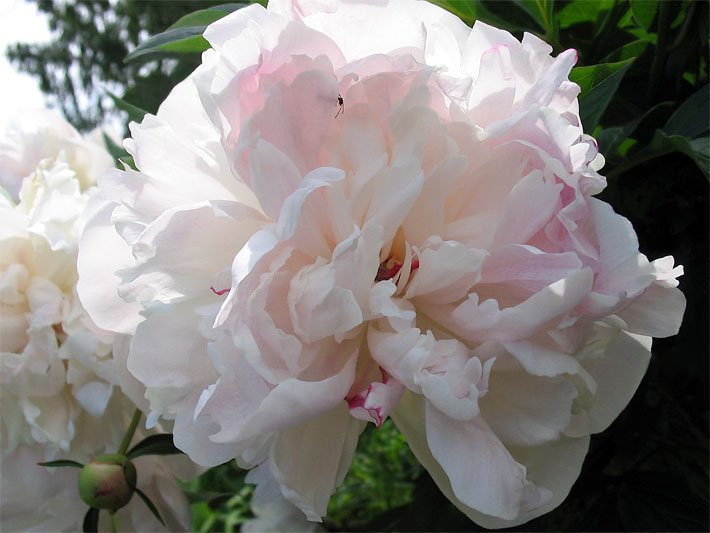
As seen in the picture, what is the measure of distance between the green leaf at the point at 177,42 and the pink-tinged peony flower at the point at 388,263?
0.13 m

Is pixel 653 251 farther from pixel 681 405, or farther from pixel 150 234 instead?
pixel 150 234

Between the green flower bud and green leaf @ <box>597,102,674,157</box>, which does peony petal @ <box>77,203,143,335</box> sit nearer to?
the green flower bud

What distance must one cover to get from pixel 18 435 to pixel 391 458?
32.1 inches

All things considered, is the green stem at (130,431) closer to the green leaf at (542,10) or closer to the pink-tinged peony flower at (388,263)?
the pink-tinged peony flower at (388,263)

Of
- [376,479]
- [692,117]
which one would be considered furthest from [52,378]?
[376,479]

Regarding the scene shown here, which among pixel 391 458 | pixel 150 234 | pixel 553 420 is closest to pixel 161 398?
pixel 150 234

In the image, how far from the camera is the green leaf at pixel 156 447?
0.60 m

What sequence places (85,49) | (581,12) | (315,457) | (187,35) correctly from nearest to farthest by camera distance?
(315,457) → (187,35) → (581,12) → (85,49)

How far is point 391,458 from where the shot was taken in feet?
4.45

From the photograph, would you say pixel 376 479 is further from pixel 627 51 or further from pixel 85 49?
pixel 85 49

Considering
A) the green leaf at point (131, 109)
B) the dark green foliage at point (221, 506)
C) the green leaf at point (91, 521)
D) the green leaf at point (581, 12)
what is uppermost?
the green leaf at point (581, 12)

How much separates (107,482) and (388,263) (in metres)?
0.31

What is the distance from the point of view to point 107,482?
58 cm

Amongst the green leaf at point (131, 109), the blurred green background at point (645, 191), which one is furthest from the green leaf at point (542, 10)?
the green leaf at point (131, 109)
